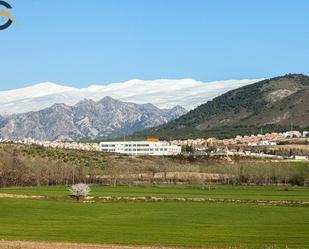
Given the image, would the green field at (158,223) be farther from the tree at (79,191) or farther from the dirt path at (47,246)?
the dirt path at (47,246)

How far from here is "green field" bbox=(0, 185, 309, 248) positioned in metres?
53.7

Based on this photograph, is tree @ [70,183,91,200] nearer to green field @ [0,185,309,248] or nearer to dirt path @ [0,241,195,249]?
green field @ [0,185,309,248]

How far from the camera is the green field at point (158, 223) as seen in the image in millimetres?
53688

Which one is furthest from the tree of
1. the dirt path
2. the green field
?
the dirt path

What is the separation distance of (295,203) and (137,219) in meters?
32.3

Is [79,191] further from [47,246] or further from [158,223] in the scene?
[47,246]

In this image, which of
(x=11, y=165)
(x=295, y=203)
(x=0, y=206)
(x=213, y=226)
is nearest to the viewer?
(x=213, y=226)

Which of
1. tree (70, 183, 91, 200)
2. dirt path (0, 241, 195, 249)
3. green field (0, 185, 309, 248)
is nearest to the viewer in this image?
dirt path (0, 241, 195, 249)

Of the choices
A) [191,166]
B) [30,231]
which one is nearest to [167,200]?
[30,231]

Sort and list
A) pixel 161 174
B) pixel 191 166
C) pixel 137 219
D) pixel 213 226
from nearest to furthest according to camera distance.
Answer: pixel 213 226 → pixel 137 219 → pixel 161 174 → pixel 191 166

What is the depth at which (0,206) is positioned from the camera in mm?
86000

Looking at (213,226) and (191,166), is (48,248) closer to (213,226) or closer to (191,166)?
(213,226)

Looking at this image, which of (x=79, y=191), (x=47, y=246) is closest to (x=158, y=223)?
(x=47, y=246)

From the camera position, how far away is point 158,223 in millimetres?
68125
